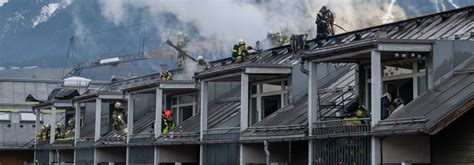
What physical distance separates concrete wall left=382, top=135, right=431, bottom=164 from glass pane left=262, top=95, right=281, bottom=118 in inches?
428

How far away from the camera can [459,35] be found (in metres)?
29.8

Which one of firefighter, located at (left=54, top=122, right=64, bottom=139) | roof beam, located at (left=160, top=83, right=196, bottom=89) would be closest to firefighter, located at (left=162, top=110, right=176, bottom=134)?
roof beam, located at (left=160, top=83, right=196, bottom=89)

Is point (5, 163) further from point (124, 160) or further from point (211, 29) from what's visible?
point (211, 29)

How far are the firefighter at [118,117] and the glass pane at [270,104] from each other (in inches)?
577

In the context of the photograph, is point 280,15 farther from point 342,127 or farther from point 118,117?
point 342,127

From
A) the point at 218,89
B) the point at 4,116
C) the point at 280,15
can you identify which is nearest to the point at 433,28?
the point at 218,89

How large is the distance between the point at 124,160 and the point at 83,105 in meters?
10.7

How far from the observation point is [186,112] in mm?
47188

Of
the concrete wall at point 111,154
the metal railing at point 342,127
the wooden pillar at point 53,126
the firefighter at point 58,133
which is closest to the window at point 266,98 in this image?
the metal railing at point 342,127

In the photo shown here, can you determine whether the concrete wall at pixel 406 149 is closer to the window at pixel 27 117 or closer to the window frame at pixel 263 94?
the window frame at pixel 263 94

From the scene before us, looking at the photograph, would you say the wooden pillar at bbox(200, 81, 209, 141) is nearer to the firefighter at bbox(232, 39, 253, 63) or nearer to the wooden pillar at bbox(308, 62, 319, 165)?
the firefighter at bbox(232, 39, 253, 63)

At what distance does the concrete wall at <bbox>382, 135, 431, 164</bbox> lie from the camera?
27.2 meters

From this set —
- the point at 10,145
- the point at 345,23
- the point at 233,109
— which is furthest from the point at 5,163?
the point at 233,109

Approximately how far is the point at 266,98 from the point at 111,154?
14.5m
